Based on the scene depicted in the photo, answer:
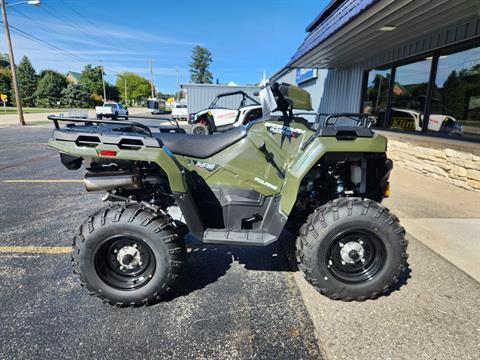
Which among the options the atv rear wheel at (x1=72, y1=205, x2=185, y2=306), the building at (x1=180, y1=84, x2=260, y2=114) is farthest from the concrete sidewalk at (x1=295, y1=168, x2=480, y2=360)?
the building at (x1=180, y1=84, x2=260, y2=114)

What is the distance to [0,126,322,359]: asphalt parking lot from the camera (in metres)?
1.96

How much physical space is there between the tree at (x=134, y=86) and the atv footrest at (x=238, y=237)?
10933 cm

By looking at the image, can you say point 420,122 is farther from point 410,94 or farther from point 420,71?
point 420,71

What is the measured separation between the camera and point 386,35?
6762mm

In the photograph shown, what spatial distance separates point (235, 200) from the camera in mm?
2709

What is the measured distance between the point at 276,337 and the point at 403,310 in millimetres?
1045

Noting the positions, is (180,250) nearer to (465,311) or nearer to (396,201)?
(465,311)

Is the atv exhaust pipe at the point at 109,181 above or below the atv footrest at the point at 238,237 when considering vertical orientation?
above

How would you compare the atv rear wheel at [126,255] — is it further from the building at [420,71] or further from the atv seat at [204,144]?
the building at [420,71]

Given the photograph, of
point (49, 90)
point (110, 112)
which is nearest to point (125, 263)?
point (110, 112)

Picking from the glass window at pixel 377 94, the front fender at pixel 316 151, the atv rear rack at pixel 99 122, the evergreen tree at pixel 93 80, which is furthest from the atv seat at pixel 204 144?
the evergreen tree at pixel 93 80

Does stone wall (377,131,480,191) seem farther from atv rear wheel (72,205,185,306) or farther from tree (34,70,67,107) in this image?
tree (34,70,67,107)

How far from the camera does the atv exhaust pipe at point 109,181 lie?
94.4 inches

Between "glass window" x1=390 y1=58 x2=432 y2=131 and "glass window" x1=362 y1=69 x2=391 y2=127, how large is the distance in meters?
0.39
